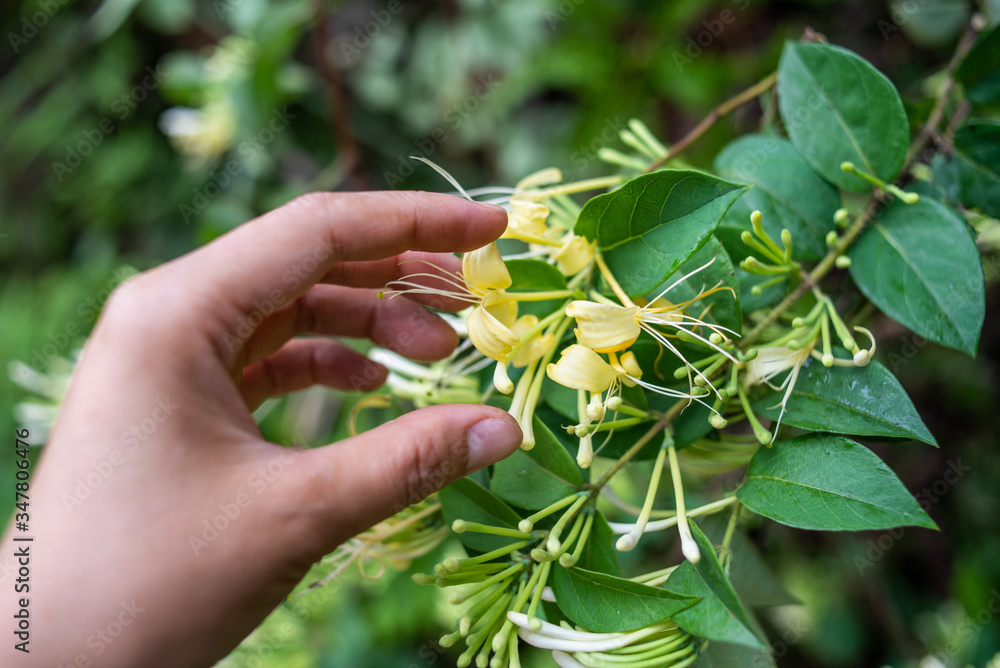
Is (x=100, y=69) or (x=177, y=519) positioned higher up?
(x=100, y=69)

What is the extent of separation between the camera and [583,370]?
0.49 meters

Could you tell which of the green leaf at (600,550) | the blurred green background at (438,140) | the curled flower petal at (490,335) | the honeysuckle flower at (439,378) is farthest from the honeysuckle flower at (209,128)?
the green leaf at (600,550)

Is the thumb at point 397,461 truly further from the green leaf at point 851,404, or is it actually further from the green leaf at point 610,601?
the green leaf at point 851,404

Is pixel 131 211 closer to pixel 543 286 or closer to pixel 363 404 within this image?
pixel 363 404

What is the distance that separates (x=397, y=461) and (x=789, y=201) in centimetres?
50

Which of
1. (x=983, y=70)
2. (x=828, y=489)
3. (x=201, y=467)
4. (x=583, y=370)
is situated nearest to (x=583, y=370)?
(x=583, y=370)

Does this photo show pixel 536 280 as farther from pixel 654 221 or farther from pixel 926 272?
pixel 926 272

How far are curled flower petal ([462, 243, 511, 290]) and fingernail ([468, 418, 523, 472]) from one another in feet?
0.40

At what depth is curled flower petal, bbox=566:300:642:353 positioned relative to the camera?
48 cm

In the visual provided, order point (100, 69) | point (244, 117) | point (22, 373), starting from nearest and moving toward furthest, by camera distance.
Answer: point (22, 373) → point (244, 117) → point (100, 69)

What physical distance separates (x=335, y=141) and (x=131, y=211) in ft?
3.52

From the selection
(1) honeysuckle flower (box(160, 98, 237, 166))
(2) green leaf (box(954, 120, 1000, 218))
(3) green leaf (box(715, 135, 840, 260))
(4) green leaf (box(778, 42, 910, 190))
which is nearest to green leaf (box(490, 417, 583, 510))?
(3) green leaf (box(715, 135, 840, 260))

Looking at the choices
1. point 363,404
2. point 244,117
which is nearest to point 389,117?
point 244,117

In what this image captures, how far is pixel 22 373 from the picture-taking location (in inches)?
53.1
